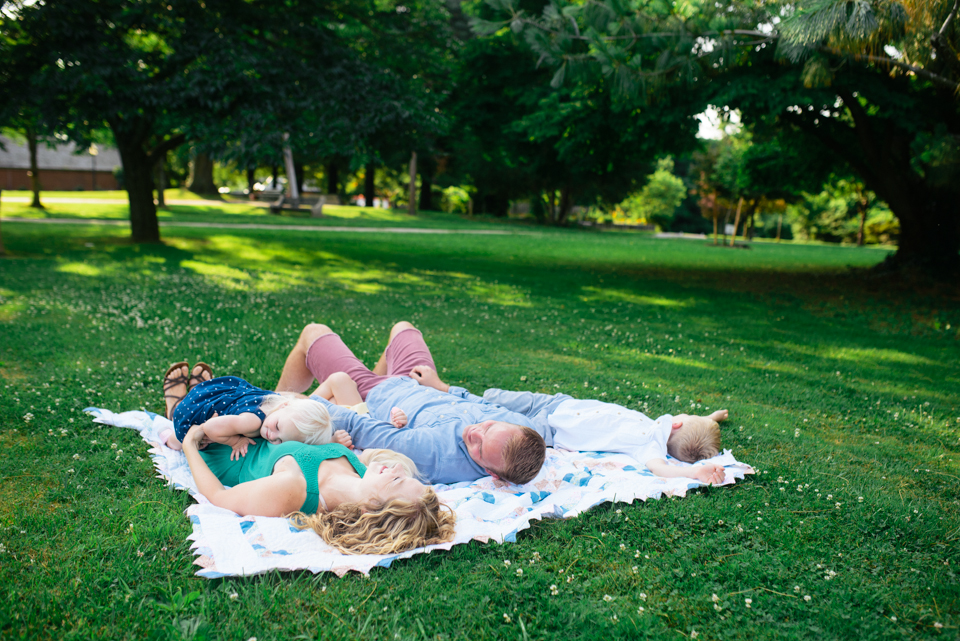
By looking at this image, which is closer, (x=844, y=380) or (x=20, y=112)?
A: (x=844, y=380)

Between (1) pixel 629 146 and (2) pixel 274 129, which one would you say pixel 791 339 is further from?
(2) pixel 274 129

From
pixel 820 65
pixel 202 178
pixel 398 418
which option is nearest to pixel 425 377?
pixel 398 418

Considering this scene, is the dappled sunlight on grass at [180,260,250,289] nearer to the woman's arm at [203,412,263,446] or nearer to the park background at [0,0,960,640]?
the park background at [0,0,960,640]

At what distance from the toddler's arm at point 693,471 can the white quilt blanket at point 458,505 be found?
0.06 metres

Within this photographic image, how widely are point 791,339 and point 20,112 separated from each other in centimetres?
1752

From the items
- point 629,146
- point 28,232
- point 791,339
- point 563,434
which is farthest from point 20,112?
point 791,339

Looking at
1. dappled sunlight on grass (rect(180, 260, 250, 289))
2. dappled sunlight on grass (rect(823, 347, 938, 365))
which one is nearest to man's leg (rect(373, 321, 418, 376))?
dappled sunlight on grass (rect(823, 347, 938, 365))

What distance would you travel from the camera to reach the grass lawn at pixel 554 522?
2.97m

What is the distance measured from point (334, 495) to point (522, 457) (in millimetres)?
1283

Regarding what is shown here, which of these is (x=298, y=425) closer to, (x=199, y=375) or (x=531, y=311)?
(x=199, y=375)

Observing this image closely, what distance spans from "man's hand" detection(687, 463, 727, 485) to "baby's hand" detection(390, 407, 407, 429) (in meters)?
2.26

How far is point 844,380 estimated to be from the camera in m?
7.46

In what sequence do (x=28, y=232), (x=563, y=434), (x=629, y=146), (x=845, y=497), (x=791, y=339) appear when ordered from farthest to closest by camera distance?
(x=28, y=232), (x=629, y=146), (x=791, y=339), (x=563, y=434), (x=845, y=497)

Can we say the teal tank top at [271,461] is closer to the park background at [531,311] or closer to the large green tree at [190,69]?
the park background at [531,311]
